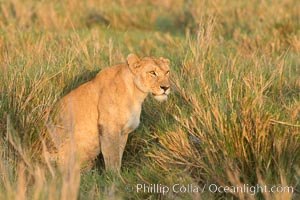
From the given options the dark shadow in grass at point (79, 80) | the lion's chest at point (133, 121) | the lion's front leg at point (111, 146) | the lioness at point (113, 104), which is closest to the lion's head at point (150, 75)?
the lioness at point (113, 104)

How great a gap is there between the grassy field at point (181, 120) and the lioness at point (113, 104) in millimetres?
173

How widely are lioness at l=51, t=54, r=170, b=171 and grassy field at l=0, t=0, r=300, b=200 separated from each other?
→ 0.17m

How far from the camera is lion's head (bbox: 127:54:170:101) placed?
19.5 feet

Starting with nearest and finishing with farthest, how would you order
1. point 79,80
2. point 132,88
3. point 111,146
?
point 111,146, point 132,88, point 79,80

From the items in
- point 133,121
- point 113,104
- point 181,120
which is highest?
point 181,120

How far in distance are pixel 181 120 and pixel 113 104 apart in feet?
2.91

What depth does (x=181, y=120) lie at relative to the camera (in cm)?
524

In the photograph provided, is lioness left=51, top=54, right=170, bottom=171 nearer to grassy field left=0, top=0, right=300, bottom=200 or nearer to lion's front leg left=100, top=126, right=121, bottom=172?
lion's front leg left=100, top=126, right=121, bottom=172

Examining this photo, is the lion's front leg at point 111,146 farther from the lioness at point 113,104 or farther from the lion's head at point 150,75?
the lion's head at point 150,75

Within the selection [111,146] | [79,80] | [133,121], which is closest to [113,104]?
[133,121]

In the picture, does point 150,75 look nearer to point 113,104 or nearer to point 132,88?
point 132,88

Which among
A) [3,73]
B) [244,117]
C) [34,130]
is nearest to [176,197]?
[244,117]

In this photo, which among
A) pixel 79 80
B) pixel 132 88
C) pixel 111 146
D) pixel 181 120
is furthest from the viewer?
pixel 79 80

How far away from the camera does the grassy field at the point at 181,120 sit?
4719 mm
